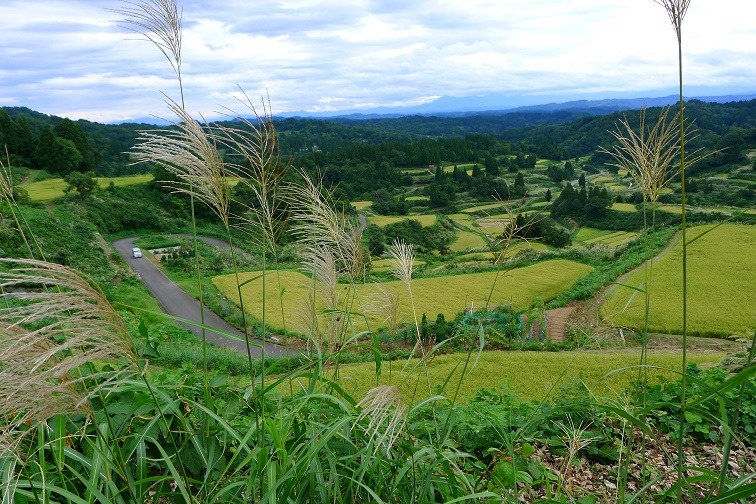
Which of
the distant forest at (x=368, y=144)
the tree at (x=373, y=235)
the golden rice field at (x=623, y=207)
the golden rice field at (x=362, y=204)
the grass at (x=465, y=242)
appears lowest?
the grass at (x=465, y=242)

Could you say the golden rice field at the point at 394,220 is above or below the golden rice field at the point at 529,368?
above

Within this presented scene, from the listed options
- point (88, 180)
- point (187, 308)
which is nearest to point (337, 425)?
point (187, 308)

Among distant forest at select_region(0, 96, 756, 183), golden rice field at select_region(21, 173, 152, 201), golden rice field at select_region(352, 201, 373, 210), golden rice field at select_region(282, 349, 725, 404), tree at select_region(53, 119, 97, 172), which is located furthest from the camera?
golden rice field at select_region(352, 201, 373, 210)

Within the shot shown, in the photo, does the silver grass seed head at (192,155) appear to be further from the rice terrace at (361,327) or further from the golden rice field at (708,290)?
the golden rice field at (708,290)

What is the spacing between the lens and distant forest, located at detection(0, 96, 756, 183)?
147 feet

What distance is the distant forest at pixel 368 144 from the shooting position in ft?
147

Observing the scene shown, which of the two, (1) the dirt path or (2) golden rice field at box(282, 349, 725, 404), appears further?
(1) the dirt path

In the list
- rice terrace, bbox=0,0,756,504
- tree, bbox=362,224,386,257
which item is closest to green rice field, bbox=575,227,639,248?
rice terrace, bbox=0,0,756,504

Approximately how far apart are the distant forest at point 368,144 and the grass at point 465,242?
12.6 metres

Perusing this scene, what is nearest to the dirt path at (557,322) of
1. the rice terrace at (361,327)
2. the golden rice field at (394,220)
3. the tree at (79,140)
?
the rice terrace at (361,327)

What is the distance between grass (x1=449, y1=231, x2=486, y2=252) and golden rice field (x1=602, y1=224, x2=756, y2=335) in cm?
1666

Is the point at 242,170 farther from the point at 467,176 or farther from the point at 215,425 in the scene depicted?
the point at 467,176

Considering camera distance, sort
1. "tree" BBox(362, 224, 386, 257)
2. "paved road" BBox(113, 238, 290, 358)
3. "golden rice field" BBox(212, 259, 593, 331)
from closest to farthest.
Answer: "paved road" BBox(113, 238, 290, 358), "golden rice field" BBox(212, 259, 593, 331), "tree" BBox(362, 224, 386, 257)

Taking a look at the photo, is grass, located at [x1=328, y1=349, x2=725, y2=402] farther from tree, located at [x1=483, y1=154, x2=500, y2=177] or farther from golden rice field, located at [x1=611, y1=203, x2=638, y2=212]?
tree, located at [x1=483, y1=154, x2=500, y2=177]
